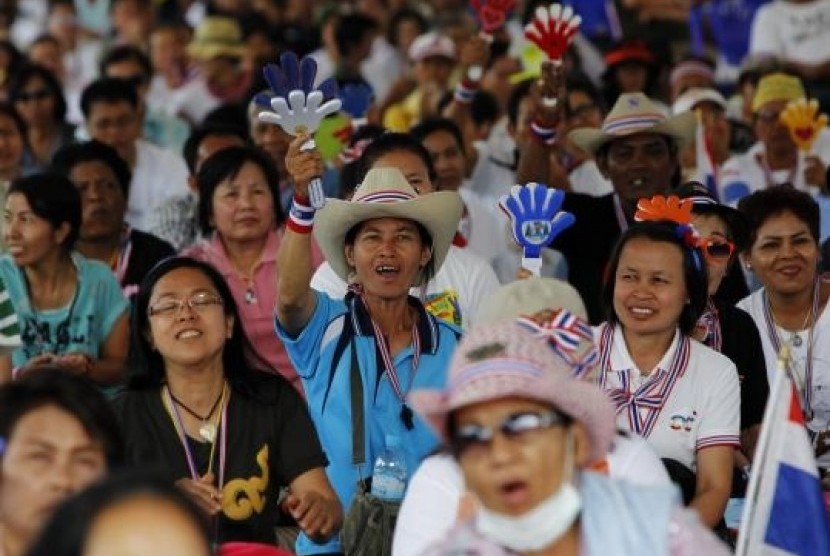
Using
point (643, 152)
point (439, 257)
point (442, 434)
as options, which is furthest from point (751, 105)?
point (442, 434)

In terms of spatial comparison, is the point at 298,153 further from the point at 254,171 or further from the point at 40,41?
the point at 40,41

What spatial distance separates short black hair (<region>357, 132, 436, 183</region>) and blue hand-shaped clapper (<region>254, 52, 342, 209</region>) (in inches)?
44.5

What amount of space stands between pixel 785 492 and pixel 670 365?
100 cm

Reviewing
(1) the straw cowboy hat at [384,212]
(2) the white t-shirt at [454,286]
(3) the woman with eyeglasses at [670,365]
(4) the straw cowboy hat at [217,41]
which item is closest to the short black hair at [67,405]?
(1) the straw cowboy hat at [384,212]

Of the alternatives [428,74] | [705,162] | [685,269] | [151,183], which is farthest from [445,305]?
[428,74]

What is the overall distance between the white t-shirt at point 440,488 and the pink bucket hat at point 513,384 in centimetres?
43

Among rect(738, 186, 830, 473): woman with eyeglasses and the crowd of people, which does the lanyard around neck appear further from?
rect(738, 186, 830, 473): woman with eyeglasses

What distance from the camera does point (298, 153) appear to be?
5.09m

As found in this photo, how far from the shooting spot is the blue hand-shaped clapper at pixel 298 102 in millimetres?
5140

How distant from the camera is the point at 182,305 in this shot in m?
5.18

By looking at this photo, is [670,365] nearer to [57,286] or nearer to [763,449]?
[763,449]

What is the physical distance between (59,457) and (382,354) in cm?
174

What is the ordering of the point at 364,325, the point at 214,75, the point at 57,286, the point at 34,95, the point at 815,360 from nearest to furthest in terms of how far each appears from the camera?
the point at 364,325 < the point at 815,360 < the point at 57,286 < the point at 34,95 < the point at 214,75

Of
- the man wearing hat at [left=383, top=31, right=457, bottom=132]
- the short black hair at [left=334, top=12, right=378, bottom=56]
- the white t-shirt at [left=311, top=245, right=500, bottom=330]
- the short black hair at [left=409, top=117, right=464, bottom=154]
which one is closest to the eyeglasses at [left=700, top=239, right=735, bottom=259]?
the white t-shirt at [left=311, top=245, right=500, bottom=330]
